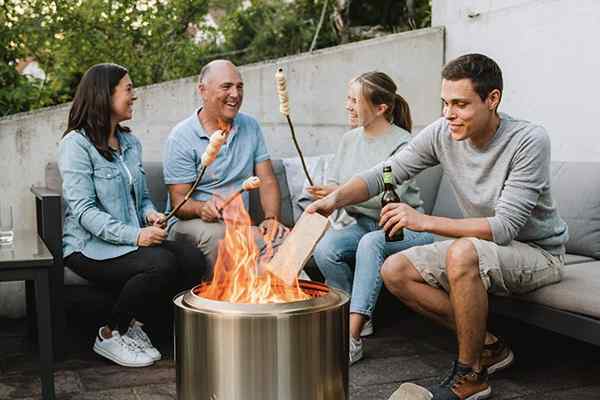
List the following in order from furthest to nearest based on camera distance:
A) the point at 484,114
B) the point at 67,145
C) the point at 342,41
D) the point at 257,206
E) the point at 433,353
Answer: the point at 342,41, the point at 257,206, the point at 433,353, the point at 67,145, the point at 484,114

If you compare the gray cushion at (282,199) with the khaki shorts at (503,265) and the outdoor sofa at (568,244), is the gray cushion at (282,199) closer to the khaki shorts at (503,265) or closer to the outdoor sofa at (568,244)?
the outdoor sofa at (568,244)

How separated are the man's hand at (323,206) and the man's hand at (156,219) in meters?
0.77

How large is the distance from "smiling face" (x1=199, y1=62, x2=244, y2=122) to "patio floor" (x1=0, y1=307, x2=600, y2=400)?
114cm

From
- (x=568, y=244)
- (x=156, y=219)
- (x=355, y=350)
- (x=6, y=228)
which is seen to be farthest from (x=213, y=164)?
(x=568, y=244)

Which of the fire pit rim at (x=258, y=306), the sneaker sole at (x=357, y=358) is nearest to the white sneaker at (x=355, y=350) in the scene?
the sneaker sole at (x=357, y=358)

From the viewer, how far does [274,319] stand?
208 centimetres

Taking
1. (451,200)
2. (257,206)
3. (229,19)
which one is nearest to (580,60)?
(451,200)

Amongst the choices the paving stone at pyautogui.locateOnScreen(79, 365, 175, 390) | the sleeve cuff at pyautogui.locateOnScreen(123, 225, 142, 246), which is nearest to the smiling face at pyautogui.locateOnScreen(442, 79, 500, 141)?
the sleeve cuff at pyautogui.locateOnScreen(123, 225, 142, 246)

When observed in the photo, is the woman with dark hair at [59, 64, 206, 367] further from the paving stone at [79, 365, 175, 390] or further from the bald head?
the bald head

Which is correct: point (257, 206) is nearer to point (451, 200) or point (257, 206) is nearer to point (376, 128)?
point (376, 128)

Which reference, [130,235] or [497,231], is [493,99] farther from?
[130,235]

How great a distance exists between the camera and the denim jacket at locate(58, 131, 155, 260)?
3.30 meters

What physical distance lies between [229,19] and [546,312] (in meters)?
5.27

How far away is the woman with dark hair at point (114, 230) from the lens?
330 centimetres
